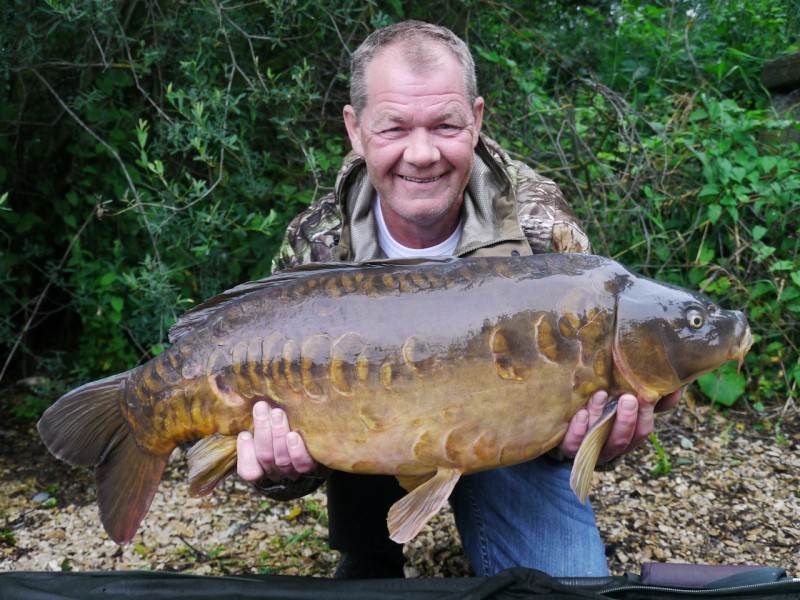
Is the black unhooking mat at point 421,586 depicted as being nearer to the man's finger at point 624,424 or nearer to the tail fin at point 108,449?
the tail fin at point 108,449

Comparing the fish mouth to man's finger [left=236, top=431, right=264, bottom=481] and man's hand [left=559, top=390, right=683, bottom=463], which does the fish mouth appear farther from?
man's finger [left=236, top=431, right=264, bottom=481]

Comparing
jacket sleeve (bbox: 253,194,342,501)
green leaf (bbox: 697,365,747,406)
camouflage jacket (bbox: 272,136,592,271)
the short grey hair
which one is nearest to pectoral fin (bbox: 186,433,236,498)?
jacket sleeve (bbox: 253,194,342,501)

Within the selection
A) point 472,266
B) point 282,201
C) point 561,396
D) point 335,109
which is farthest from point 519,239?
point 335,109

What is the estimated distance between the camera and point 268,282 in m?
1.40

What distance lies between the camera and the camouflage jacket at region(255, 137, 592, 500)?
1.75 meters

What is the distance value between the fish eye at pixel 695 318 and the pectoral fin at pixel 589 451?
17cm

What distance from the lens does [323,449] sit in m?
1.35

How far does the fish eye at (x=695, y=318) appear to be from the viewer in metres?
1.31

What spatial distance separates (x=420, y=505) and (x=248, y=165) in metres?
1.51

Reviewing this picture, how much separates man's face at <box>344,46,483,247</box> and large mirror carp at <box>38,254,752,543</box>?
364mm

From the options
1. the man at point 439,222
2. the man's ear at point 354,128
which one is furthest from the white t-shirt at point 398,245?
the man's ear at point 354,128

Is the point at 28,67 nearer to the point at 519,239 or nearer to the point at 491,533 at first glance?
the point at 519,239

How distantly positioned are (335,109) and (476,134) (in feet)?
4.33

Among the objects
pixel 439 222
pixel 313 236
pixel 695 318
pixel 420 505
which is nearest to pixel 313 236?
pixel 313 236
